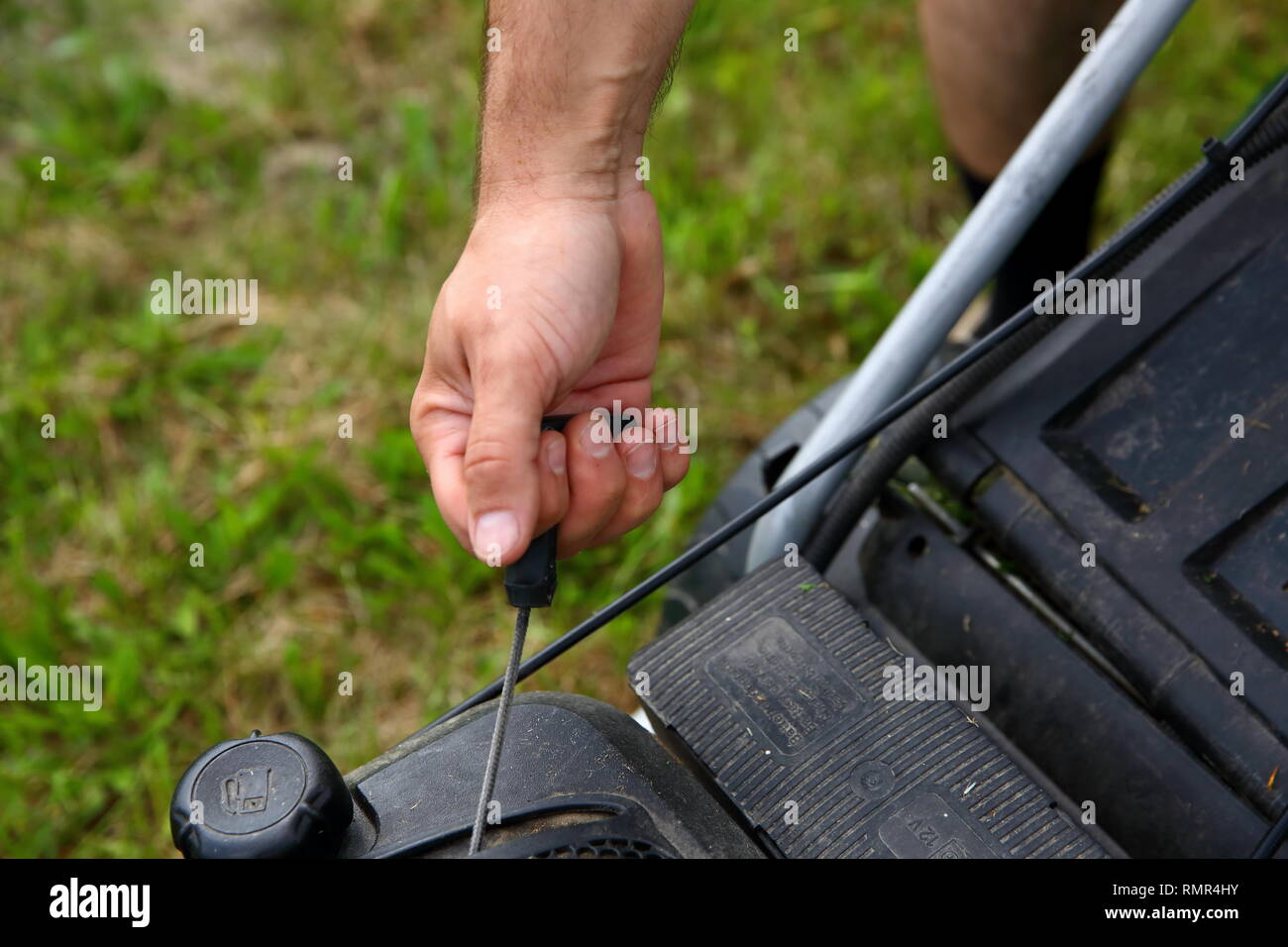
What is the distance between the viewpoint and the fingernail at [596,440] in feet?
3.04

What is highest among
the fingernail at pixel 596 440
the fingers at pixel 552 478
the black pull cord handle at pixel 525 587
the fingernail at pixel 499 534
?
the fingernail at pixel 596 440

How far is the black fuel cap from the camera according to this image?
78 centimetres

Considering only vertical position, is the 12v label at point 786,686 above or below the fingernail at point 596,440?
below

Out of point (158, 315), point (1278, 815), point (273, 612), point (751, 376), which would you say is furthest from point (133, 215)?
point (1278, 815)

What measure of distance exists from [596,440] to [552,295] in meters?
0.11

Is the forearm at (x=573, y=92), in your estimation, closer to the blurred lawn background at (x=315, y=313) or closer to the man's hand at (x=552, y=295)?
the man's hand at (x=552, y=295)

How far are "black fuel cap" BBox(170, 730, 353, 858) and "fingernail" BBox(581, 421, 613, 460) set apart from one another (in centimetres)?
29

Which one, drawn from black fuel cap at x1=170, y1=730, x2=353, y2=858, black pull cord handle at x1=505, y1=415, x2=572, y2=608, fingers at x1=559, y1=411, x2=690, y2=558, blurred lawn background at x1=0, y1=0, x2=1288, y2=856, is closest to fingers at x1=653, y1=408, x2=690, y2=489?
fingers at x1=559, y1=411, x2=690, y2=558

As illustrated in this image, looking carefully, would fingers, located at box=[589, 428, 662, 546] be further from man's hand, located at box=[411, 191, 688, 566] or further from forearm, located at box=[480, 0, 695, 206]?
forearm, located at box=[480, 0, 695, 206]

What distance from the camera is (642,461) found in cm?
96

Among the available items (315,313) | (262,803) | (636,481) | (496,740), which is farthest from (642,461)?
(315,313)

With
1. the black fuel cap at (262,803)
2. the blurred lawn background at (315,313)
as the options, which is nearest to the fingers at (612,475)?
the black fuel cap at (262,803)
